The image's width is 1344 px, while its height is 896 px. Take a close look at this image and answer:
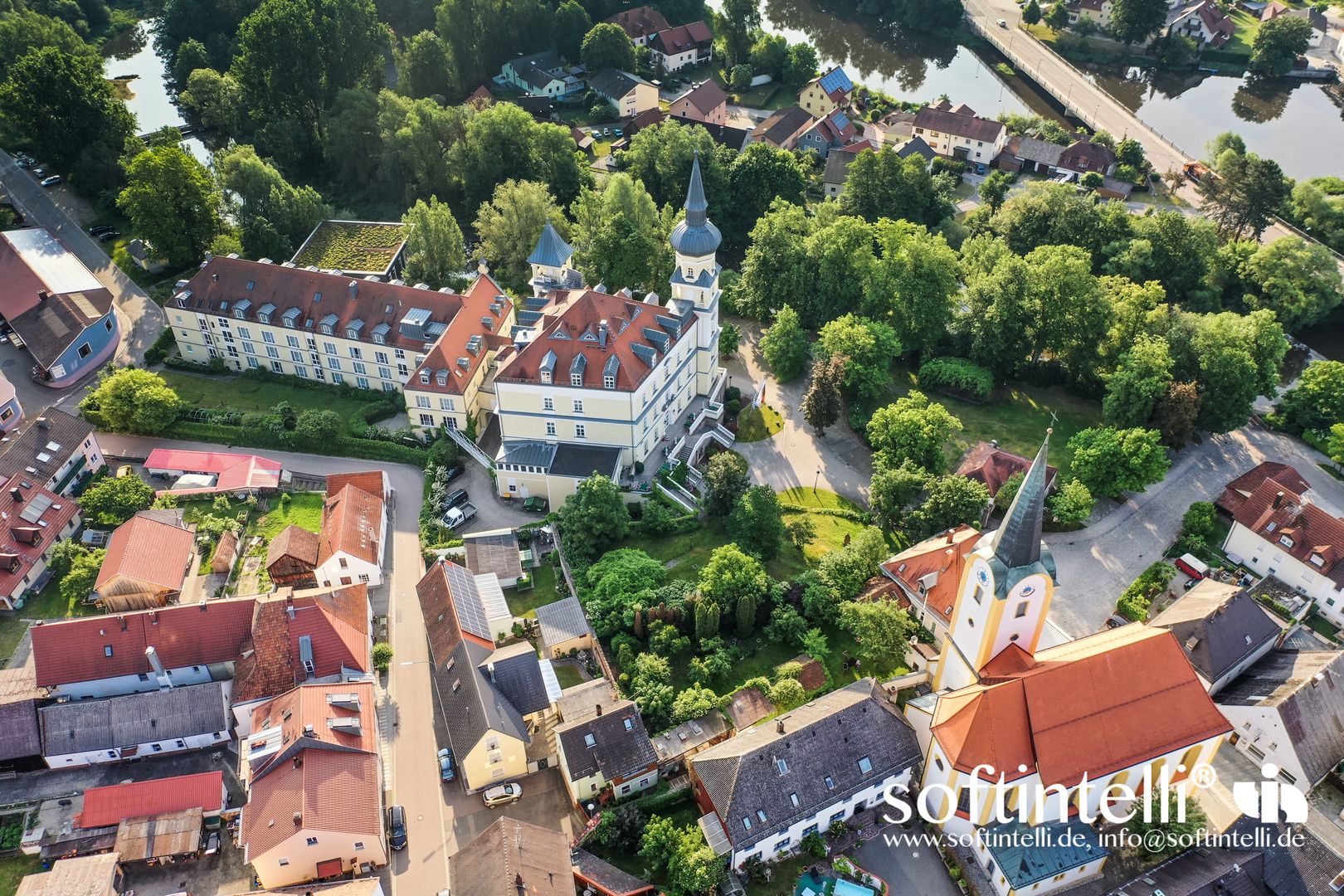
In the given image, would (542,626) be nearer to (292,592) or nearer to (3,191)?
(292,592)

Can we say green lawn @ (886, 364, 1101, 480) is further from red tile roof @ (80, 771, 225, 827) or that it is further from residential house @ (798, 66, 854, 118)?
residential house @ (798, 66, 854, 118)

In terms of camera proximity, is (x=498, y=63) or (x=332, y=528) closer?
(x=332, y=528)

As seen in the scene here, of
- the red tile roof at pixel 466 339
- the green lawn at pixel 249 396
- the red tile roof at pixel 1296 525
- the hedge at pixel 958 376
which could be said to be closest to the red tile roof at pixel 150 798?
the red tile roof at pixel 466 339

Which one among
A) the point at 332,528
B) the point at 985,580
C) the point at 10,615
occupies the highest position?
the point at 985,580

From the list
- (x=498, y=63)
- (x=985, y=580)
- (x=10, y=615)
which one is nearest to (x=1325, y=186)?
(x=985, y=580)

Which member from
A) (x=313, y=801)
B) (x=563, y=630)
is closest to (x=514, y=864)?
(x=313, y=801)
